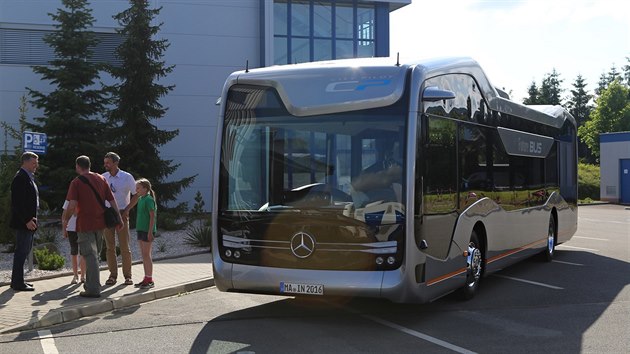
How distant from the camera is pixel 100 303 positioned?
8875mm

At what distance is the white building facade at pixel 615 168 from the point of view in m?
43.1

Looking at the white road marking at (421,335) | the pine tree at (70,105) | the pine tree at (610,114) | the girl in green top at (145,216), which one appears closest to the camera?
the white road marking at (421,335)

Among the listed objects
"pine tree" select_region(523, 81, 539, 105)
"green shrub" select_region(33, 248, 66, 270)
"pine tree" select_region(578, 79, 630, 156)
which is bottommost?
"green shrub" select_region(33, 248, 66, 270)

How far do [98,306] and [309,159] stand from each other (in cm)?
333

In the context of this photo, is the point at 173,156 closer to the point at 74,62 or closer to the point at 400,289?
the point at 74,62

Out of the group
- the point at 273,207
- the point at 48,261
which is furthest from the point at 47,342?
the point at 48,261

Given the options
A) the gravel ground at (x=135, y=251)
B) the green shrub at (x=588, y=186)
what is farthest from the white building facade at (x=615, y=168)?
the gravel ground at (x=135, y=251)

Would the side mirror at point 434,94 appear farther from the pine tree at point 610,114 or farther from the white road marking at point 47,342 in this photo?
the pine tree at point 610,114

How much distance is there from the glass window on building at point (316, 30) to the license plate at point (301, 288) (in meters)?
22.9

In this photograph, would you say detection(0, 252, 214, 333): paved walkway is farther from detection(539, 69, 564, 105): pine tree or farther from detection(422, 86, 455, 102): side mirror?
detection(539, 69, 564, 105): pine tree

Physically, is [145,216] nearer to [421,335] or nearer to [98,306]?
[98,306]

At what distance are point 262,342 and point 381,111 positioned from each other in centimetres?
271

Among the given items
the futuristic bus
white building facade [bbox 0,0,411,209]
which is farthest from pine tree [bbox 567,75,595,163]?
→ the futuristic bus

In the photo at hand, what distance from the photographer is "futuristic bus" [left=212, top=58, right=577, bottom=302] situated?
24.2 ft
